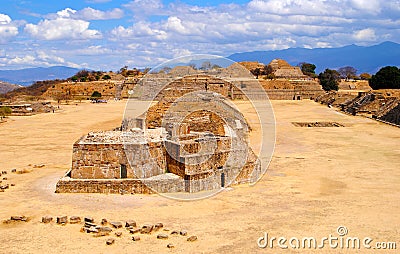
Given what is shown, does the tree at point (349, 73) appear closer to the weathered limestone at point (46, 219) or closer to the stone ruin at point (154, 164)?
the stone ruin at point (154, 164)

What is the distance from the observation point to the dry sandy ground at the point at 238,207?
9.17 m

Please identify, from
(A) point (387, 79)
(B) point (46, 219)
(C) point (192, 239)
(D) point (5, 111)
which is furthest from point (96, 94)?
(C) point (192, 239)

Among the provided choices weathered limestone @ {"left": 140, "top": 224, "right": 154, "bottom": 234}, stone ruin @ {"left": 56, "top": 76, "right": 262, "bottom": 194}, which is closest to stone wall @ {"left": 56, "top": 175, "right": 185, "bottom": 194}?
stone ruin @ {"left": 56, "top": 76, "right": 262, "bottom": 194}

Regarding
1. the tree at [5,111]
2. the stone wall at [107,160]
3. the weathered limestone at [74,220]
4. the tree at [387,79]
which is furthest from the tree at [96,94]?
the weathered limestone at [74,220]

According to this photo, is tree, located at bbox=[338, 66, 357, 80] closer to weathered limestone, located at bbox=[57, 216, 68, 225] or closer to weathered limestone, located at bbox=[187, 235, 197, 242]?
weathered limestone, located at bbox=[187, 235, 197, 242]

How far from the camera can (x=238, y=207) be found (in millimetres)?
11703

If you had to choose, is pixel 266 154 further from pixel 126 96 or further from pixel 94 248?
pixel 126 96

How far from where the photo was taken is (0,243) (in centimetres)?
911

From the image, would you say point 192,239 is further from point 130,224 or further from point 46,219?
point 46,219

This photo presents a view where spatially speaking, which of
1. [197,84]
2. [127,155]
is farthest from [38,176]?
[197,84]

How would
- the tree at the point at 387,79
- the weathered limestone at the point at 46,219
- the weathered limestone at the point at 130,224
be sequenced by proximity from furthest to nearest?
the tree at the point at 387,79, the weathered limestone at the point at 46,219, the weathered limestone at the point at 130,224

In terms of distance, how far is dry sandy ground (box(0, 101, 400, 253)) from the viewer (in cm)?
917

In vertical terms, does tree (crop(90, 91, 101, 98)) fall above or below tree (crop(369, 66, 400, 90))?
below

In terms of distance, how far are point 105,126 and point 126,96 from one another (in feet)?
115
